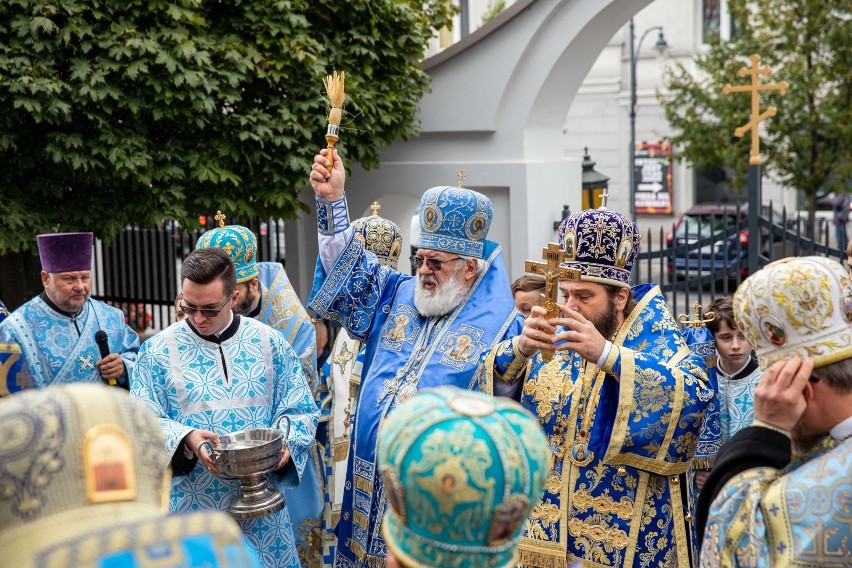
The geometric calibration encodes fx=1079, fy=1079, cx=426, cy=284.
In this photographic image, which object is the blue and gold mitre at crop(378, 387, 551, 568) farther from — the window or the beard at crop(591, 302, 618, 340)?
the window

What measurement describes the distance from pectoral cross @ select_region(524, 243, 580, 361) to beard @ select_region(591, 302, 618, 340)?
21 centimetres

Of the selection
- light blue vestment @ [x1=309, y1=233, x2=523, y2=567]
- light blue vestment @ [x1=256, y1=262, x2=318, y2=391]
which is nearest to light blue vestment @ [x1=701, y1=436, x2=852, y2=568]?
light blue vestment @ [x1=309, y1=233, x2=523, y2=567]

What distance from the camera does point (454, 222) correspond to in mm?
5273

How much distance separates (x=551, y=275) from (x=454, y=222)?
1256 mm

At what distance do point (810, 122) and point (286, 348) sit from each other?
50.0 feet

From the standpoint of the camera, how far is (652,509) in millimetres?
4215

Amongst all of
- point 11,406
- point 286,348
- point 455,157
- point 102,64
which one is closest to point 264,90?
point 102,64

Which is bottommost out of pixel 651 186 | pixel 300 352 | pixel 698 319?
pixel 300 352

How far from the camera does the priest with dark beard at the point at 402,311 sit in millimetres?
5059

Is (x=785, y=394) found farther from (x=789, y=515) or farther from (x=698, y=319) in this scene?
(x=698, y=319)

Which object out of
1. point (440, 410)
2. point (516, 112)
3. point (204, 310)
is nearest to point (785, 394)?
point (440, 410)

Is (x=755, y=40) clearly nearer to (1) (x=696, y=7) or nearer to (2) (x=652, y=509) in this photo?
(1) (x=696, y=7)

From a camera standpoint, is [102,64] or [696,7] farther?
[696,7]

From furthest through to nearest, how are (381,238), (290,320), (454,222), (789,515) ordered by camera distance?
(381,238) < (290,320) < (454,222) < (789,515)
